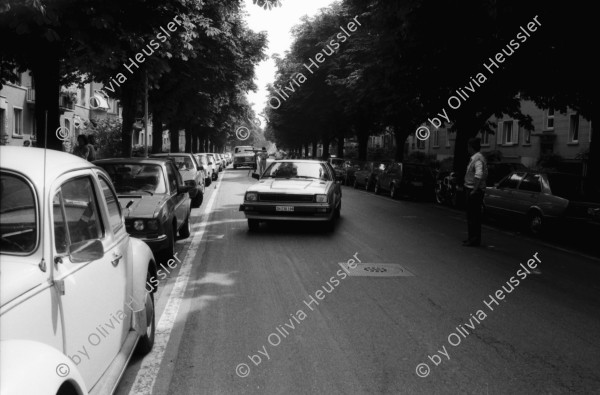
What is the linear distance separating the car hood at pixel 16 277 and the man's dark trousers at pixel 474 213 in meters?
9.09

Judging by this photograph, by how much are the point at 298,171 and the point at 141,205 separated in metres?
Result: 5.43

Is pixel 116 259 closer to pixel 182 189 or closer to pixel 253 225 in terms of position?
pixel 182 189

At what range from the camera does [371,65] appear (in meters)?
20.1

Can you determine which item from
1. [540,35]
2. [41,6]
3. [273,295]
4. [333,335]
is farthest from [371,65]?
[333,335]

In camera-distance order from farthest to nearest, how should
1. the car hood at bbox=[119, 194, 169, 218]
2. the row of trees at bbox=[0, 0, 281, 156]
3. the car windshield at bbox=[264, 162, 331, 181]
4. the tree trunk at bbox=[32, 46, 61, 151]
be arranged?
the car windshield at bbox=[264, 162, 331, 181] < the tree trunk at bbox=[32, 46, 61, 151] < the row of trees at bbox=[0, 0, 281, 156] < the car hood at bbox=[119, 194, 169, 218]

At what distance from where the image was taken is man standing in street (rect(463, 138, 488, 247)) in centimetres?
1046

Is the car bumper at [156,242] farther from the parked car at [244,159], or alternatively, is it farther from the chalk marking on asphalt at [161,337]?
the parked car at [244,159]

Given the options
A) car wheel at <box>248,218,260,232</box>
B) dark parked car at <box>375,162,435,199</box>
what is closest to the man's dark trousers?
car wheel at <box>248,218,260,232</box>

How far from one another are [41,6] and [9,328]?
8316 millimetres

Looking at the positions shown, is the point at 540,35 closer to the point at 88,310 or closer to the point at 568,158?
the point at 88,310

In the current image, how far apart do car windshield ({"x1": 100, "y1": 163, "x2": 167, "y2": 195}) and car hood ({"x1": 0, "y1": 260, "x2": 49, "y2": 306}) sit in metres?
6.85

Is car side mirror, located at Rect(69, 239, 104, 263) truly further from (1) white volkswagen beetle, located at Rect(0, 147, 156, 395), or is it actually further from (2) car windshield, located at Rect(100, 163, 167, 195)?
(2) car windshield, located at Rect(100, 163, 167, 195)

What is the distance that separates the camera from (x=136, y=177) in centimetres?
971

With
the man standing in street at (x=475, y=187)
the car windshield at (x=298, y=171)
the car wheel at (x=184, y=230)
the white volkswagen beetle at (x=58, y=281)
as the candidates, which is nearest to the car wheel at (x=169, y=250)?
the car wheel at (x=184, y=230)
